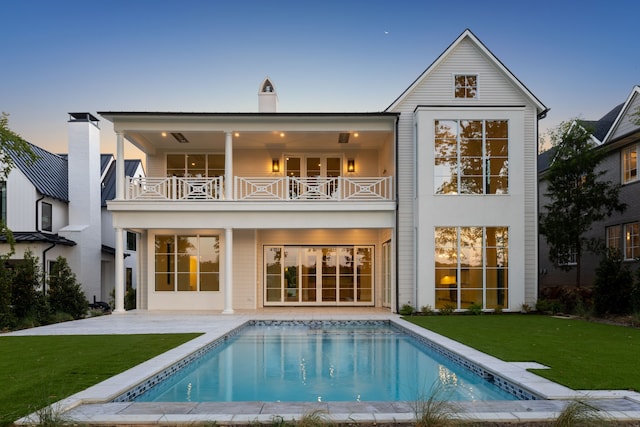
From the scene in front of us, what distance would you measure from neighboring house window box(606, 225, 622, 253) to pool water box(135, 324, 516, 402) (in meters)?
10.9

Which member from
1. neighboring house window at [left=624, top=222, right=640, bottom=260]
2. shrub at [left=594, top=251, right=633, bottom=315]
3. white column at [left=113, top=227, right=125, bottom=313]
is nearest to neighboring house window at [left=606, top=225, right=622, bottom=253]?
neighboring house window at [left=624, top=222, right=640, bottom=260]

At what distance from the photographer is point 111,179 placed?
90.9ft

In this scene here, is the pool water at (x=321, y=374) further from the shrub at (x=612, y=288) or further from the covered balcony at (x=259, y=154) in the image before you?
the shrub at (x=612, y=288)

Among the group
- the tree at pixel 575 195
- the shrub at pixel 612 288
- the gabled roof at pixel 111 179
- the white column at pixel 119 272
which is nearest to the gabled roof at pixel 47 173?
the gabled roof at pixel 111 179

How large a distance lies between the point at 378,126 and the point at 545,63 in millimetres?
11008

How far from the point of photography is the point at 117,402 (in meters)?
5.79

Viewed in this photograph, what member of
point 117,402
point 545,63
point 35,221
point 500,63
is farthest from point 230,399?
point 545,63

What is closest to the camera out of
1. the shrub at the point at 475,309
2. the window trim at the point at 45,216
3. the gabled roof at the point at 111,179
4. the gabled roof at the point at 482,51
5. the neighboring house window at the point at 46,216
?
the shrub at the point at 475,309

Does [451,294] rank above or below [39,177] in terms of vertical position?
below

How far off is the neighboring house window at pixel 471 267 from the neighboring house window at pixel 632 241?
5.39 m

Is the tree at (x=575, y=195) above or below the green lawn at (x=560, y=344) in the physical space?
above

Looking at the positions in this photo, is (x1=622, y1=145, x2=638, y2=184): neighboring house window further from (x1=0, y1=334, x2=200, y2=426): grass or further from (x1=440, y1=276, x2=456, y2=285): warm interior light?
(x1=0, y1=334, x2=200, y2=426): grass

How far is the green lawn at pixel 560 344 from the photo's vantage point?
662 cm

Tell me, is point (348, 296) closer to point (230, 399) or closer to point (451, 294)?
point (451, 294)
